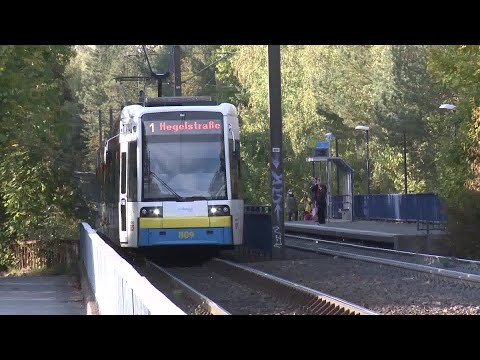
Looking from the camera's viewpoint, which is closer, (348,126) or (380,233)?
(380,233)

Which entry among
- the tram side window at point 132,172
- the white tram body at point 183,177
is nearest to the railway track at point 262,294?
the white tram body at point 183,177

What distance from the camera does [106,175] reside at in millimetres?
31922

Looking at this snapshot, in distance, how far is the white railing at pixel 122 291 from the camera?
852 centimetres

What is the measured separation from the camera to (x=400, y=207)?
42344mm

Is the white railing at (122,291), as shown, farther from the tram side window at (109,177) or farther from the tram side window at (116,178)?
the tram side window at (109,177)

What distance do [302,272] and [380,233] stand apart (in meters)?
9.80

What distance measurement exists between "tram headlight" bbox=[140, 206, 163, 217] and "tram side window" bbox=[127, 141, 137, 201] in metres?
0.35

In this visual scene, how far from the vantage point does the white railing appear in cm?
852

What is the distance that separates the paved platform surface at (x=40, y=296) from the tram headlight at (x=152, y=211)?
7.04ft

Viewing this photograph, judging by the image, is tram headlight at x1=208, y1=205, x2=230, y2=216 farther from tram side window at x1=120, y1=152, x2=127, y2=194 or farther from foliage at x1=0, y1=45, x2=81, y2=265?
foliage at x1=0, y1=45, x2=81, y2=265

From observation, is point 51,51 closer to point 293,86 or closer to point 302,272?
point 302,272

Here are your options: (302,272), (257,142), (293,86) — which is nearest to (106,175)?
(302,272)

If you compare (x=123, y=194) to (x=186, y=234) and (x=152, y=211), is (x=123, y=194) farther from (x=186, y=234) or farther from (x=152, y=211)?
(x=186, y=234)

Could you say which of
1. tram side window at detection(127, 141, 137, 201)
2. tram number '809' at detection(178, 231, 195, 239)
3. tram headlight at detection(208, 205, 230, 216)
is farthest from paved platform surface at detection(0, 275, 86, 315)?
tram headlight at detection(208, 205, 230, 216)
